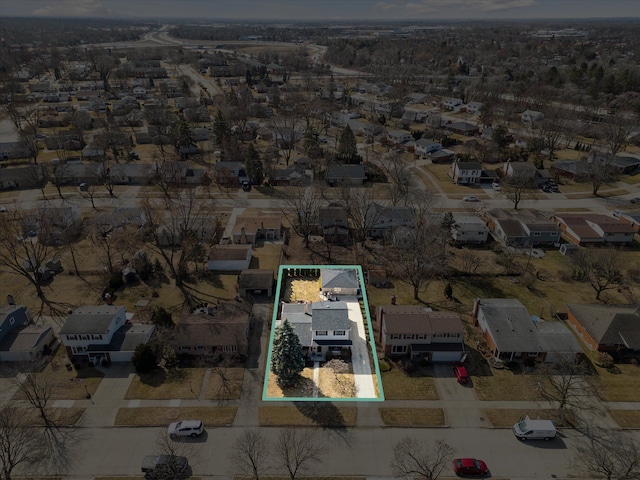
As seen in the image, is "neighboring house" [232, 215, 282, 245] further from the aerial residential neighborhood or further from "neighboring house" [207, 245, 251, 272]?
"neighboring house" [207, 245, 251, 272]

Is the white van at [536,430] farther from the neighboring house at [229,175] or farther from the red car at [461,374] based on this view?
the neighboring house at [229,175]

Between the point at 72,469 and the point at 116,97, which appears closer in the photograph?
the point at 72,469

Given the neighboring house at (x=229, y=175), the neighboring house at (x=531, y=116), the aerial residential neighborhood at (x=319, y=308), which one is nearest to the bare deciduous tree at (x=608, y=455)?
the aerial residential neighborhood at (x=319, y=308)

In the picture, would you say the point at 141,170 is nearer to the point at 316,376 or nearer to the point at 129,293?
the point at 129,293

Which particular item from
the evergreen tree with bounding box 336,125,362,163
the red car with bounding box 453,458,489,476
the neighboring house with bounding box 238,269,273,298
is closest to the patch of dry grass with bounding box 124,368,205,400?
the neighboring house with bounding box 238,269,273,298

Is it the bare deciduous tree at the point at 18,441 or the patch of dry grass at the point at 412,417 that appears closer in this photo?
the bare deciduous tree at the point at 18,441

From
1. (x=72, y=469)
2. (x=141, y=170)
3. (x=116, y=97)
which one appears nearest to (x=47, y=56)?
(x=116, y=97)
